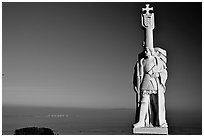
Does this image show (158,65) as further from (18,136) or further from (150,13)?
(18,136)

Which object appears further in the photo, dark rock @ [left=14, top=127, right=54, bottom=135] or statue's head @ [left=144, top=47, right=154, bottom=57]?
dark rock @ [left=14, top=127, right=54, bottom=135]

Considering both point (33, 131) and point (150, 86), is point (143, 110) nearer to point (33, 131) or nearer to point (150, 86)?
point (150, 86)

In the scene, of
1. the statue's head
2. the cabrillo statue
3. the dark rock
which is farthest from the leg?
the dark rock

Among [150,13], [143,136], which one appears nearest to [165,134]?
[143,136]

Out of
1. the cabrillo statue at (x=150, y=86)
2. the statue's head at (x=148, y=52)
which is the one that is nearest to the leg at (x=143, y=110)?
the cabrillo statue at (x=150, y=86)

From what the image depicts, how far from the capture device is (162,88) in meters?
6.60

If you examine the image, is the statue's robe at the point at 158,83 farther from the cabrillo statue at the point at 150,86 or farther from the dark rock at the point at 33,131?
the dark rock at the point at 33,131

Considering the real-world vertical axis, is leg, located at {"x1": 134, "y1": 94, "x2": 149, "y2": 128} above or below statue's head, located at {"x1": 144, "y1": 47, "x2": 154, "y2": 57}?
below

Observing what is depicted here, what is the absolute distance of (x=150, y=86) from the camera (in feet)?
21.4

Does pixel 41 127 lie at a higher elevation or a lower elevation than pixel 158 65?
lower

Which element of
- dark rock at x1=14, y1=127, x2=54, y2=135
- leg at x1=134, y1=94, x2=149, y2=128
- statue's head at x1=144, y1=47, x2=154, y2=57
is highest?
statue's head at x1=144, y1=47, x2=154, y2=57

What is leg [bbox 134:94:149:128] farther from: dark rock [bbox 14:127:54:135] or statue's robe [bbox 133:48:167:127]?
dark rock [bbox 14:127:54:135]

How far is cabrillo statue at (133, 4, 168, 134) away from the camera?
6517mm

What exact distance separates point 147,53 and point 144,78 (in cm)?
40
